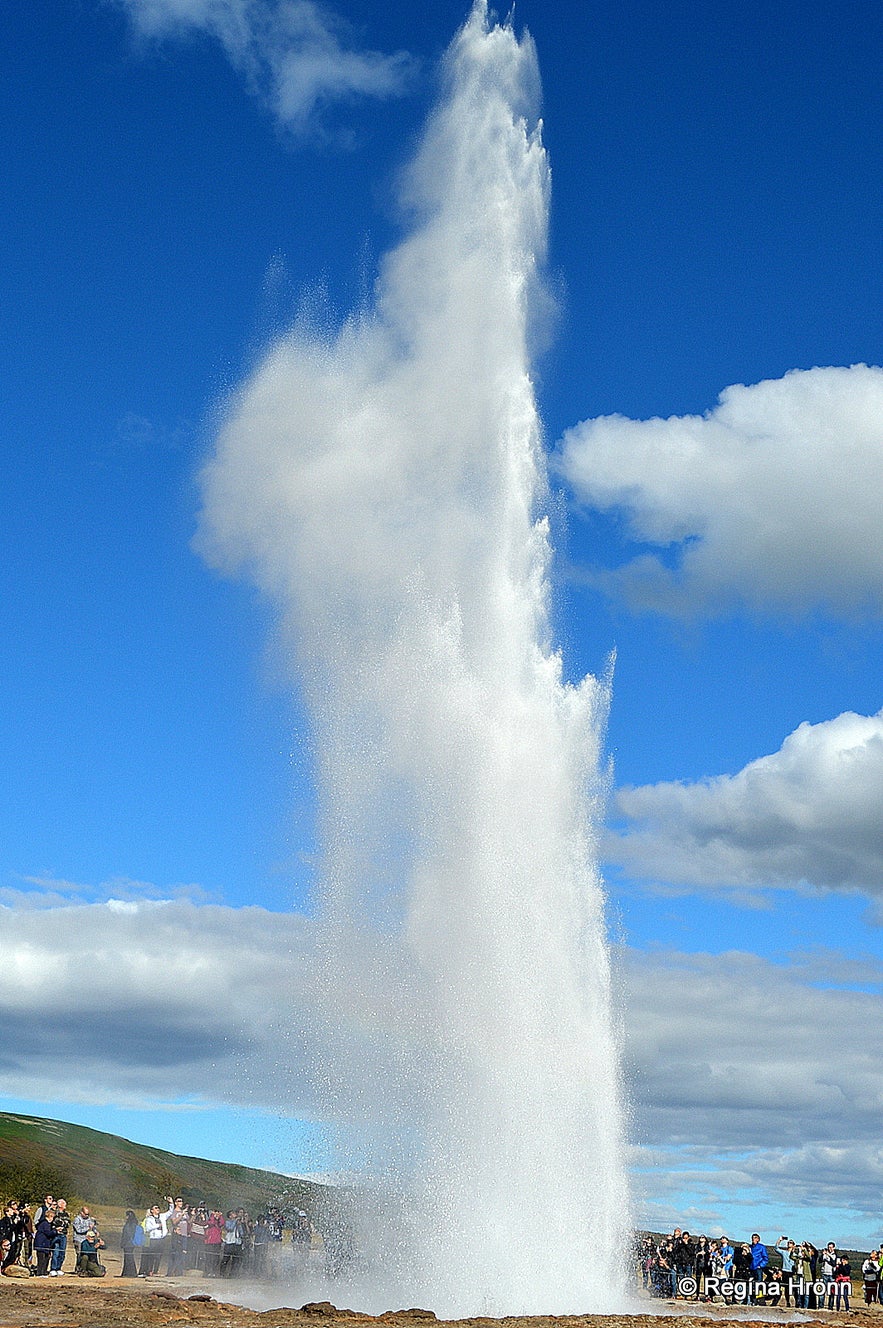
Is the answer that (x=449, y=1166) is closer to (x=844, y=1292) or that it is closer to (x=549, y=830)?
(x=549, y=830)

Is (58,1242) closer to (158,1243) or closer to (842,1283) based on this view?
(158,1243)

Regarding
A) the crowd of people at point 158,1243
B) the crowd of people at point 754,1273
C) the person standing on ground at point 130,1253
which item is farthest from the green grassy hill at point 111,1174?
the crowd of people at point 754,1273

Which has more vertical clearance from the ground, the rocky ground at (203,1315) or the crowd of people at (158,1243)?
the crowd of people at (158,1243)

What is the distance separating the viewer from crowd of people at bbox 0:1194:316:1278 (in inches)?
1224

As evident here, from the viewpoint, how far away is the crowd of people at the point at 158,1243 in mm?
31094

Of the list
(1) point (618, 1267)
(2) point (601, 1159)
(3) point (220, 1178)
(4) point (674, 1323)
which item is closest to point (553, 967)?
(2) point (601, 1159)

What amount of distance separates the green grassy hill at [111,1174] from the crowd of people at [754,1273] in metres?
9.93

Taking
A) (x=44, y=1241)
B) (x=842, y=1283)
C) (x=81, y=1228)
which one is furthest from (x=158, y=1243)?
(x=842, y=1283)

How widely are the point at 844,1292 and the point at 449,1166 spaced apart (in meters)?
12.8

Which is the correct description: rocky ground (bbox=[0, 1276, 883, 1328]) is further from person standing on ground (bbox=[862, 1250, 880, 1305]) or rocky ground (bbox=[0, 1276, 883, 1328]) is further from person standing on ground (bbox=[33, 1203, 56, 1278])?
person standing on ground (bbox=[862, 1250, 880, 1305])

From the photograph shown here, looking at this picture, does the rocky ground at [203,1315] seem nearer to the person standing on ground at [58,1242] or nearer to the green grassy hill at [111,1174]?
the person standing on ground at [58,1242]

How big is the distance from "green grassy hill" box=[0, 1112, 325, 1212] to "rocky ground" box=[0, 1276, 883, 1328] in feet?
21.5

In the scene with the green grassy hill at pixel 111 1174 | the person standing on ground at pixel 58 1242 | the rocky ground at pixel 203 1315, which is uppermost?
the green grassy hill at pixel 111 1174

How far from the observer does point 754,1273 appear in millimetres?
33594
